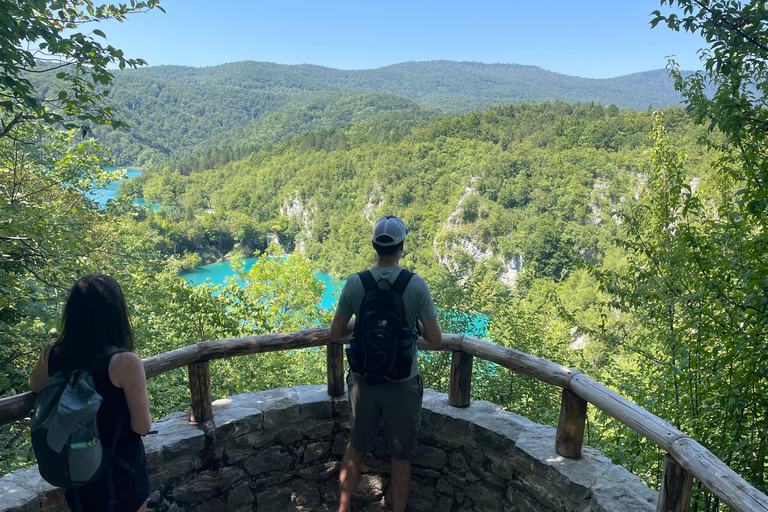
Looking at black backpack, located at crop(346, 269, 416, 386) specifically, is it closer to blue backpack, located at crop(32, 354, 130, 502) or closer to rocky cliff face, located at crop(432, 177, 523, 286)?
blue backpack, located at crop(32, 354, 130, 502)

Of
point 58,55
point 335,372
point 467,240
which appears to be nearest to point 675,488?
point 335,372

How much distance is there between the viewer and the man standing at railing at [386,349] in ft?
7.39

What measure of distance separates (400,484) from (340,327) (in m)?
0.91

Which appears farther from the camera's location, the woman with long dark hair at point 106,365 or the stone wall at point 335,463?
the stone wall at point 335,463

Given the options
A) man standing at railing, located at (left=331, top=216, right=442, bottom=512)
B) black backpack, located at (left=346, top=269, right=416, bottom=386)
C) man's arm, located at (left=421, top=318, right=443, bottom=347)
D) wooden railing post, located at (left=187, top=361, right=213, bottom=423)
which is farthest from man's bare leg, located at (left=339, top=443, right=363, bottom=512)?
wooden railing post, located at (left=187, top=361, right=213, bottom=423)

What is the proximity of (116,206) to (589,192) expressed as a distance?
64425 millimetres

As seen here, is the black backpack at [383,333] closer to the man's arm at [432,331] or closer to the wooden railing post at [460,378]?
the man's arm at [432,331]

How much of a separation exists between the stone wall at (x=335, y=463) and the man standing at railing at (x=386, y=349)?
0.53 metres

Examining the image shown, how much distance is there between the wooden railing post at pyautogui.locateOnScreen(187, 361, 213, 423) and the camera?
2.67 m

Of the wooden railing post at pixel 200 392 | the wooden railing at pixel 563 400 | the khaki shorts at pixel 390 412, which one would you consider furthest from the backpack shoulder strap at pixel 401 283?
the wooden railing post at pixel 200 392

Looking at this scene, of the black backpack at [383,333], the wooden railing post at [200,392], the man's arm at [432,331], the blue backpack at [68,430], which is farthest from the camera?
the wooden railing post at [200,392]

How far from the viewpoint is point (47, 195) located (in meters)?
8.12

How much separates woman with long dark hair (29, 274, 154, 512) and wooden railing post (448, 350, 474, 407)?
1.80 metres

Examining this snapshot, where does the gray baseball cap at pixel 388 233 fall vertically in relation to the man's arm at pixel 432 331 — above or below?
above
